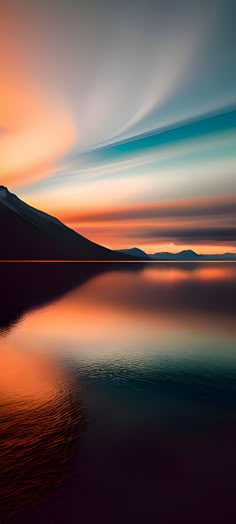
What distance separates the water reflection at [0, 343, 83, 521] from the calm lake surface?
1.0 inches

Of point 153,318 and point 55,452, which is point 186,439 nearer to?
point 55,452

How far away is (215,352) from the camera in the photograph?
17.1m

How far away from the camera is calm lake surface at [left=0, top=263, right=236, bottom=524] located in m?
6.28

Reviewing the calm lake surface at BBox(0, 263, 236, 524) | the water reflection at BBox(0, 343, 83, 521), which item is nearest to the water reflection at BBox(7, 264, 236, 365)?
the calm lake surface at BBox(0, 263, 236, 524)

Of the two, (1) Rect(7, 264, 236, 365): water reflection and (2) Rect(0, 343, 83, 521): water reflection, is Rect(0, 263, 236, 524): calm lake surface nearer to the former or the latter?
(2) Rect(0, 343, 83, 521): water reflection

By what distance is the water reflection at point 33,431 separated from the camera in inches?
259

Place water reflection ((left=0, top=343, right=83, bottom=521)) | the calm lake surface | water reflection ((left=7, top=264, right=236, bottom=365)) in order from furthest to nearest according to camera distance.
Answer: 1. water reflection ((left=7, top=264, right=236, bottom=365))
2. water reflection ((left=0, top=343, right=83, bottom=521))
3. the calm lake surface

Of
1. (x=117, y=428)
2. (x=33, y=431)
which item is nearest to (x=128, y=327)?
(x=117, y=428)

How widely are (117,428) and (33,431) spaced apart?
1959 mm

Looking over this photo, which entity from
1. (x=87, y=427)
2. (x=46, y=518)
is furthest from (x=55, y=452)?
(x=46, y=518)

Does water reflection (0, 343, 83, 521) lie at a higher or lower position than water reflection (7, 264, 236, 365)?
higher

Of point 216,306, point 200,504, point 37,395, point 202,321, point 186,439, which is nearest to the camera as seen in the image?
point 200,504

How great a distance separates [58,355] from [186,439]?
8919 mm

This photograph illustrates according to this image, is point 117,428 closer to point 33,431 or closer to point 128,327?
point 33,431
